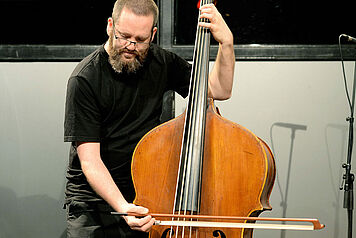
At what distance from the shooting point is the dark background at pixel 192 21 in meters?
2.67

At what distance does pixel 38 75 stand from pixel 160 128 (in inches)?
56.0

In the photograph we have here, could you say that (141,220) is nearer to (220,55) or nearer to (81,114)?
(81,114)

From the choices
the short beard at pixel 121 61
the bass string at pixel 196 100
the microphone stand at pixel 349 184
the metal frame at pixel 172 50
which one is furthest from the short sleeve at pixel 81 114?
the microphone stand at pixel 349 184

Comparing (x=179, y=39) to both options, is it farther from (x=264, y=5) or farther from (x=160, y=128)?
(x=160, y=128)

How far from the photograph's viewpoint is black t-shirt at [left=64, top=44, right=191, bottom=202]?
67.2 inches

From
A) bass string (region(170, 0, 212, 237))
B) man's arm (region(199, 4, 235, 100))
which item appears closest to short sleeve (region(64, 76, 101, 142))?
bass string (region(170, 0, 212, 237))

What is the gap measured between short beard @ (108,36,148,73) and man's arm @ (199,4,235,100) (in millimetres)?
258

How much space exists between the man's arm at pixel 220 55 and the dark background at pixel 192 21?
894 millimetres

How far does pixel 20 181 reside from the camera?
277 centimetres

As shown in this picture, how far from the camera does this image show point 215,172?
1.51m

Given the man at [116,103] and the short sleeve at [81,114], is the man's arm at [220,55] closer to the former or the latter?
the man at [116,103]

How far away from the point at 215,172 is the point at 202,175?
43 millimetres

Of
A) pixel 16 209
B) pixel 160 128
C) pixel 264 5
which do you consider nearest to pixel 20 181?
pixel 16 209

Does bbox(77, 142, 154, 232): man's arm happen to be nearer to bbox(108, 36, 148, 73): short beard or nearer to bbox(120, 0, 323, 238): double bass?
bbox(120, 0, 323, 238): double bass
